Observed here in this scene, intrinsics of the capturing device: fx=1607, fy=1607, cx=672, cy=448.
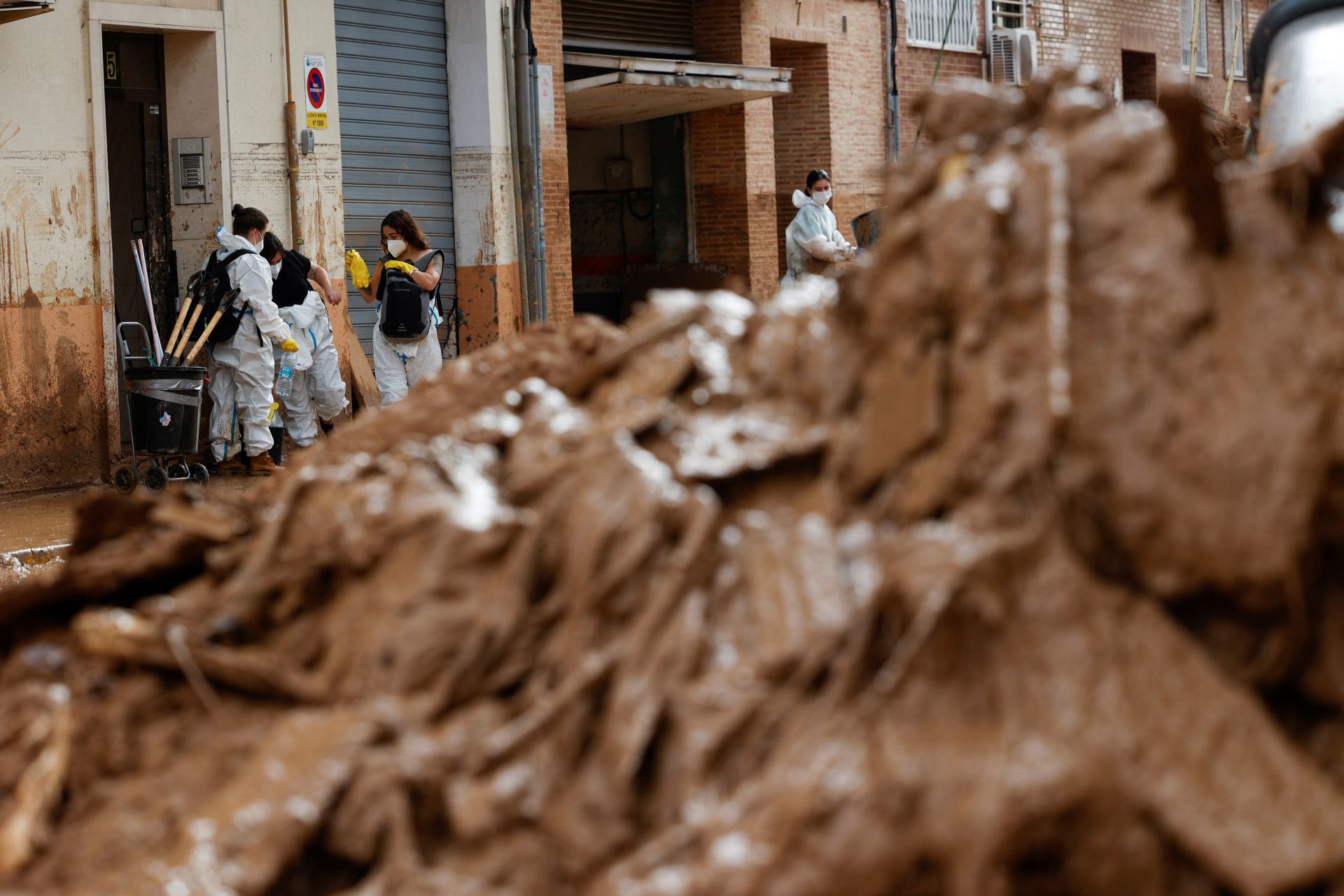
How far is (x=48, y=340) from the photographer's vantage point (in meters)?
11.8

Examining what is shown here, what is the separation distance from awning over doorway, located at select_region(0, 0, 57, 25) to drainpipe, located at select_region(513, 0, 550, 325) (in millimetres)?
6351

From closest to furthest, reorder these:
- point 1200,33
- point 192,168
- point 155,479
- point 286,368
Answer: point 155,479 → point 286,368 → point 192,168 → point 1200,33

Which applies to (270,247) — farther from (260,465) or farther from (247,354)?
(260,465)

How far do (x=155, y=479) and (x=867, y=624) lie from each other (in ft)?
29.4

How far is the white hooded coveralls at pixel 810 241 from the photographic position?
48.3 feet

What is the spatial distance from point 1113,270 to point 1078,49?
24.6 m

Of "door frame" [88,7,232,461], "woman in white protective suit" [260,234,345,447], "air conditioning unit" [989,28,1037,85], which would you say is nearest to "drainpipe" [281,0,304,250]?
"woman in white protective suit" [260,234,345,447]

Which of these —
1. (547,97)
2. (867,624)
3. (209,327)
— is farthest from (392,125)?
(867,624)

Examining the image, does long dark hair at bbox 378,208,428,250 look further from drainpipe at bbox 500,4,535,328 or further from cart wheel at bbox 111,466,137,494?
drainpipe at bbox 500,4,535,328

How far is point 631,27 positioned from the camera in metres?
19.6

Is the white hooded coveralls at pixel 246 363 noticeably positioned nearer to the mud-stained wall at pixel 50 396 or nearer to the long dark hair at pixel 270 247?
the long dark hair at pixel 270 247

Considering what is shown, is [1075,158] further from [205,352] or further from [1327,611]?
[205,352]

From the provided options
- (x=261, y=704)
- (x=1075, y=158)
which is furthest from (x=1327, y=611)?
(x=261, y=704)

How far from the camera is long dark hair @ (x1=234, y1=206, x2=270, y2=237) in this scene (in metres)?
11.6
